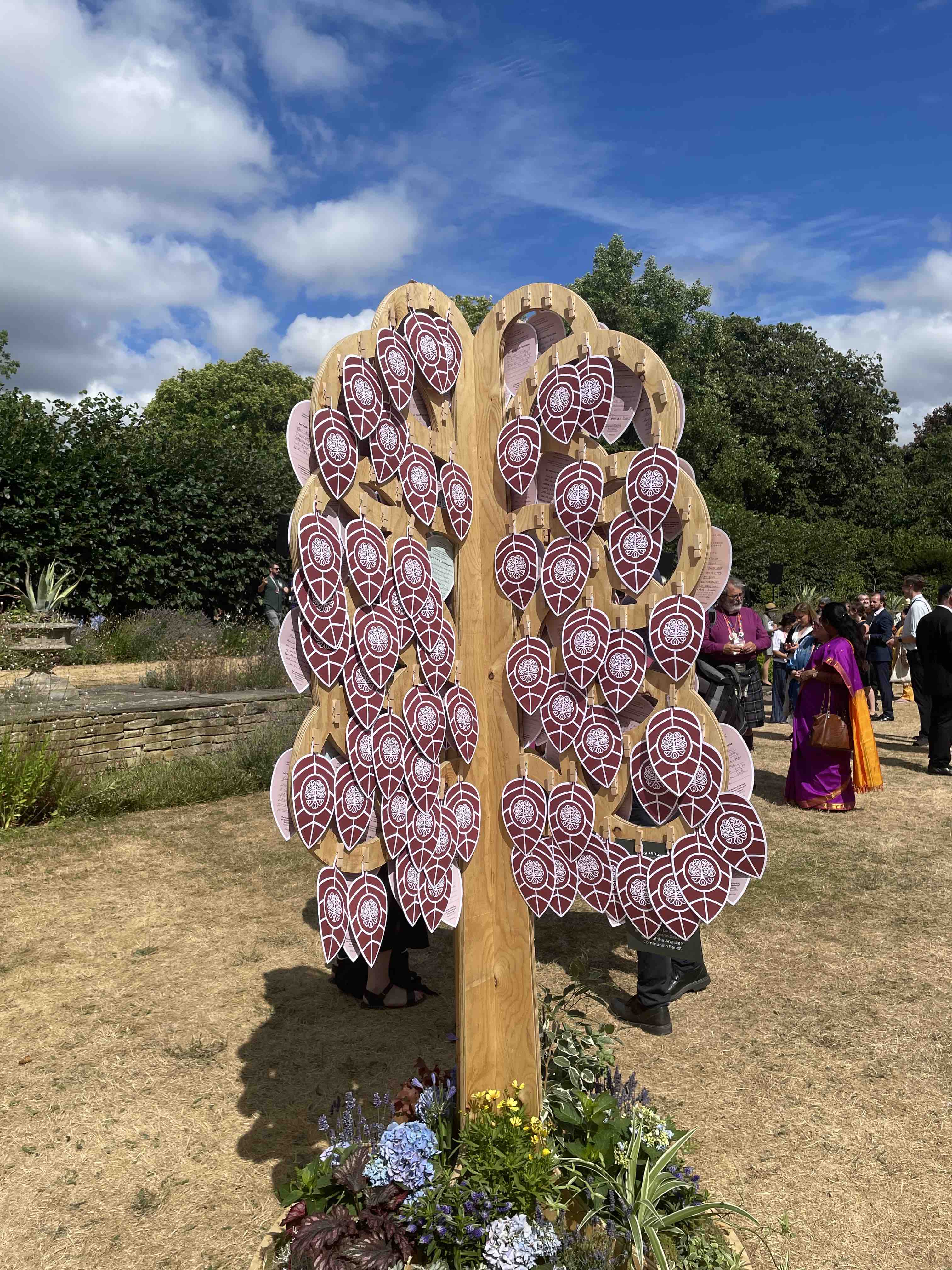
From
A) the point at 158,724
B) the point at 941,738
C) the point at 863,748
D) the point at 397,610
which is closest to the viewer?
the point at 397,610

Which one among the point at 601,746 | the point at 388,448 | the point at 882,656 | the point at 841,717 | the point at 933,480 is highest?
the point at 933,480

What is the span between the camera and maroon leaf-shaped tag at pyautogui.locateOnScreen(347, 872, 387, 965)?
2053 mm

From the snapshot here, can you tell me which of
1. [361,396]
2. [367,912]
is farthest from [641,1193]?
[361,396]

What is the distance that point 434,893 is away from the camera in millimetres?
2225

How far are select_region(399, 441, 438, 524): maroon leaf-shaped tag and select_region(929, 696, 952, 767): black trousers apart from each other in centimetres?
825

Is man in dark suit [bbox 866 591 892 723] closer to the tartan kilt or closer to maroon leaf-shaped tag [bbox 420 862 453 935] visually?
the tartan kilt

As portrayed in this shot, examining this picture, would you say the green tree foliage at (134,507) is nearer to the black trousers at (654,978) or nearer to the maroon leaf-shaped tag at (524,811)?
A: the black trousers at (654,978)

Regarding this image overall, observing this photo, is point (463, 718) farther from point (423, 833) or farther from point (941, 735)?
point (941, 735)

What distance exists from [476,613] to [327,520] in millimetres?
550

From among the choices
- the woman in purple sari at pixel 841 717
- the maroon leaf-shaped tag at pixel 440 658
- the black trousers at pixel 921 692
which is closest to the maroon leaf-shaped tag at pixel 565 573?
the maroon leaf-shaped tag at pixel 440 658

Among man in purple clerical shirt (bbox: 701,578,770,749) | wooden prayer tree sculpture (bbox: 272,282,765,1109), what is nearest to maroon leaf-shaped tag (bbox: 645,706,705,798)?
wooden prayer tree sculpture (bbox: 272,282,765,1109)

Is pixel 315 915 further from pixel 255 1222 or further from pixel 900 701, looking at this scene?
pixel 900 701

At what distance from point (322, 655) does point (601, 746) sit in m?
0.74

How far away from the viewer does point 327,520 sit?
1.97m
